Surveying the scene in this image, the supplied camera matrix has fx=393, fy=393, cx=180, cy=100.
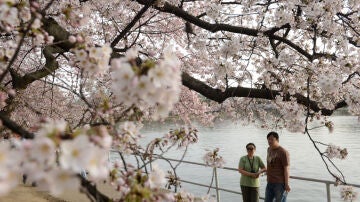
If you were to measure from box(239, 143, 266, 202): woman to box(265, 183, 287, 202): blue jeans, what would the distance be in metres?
0.39

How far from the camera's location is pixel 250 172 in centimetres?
602

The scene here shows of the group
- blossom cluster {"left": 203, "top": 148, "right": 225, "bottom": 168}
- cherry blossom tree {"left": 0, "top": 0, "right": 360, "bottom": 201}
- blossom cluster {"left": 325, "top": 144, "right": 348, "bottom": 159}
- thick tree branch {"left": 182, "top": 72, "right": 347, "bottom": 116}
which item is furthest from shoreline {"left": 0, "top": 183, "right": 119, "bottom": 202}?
blossom cluster {"left": 325, "top": 144, "right": 348, "bottom": 159}

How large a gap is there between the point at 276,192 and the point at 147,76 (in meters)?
4.56

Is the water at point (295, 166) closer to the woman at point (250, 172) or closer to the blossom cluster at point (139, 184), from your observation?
the woman at point (250, 172)

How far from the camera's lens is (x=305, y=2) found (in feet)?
14.9

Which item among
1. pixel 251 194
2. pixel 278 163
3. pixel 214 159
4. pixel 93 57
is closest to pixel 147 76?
pixel 93 57

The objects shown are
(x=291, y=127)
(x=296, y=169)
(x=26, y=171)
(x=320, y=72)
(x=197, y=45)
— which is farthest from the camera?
(x=296, y=169)

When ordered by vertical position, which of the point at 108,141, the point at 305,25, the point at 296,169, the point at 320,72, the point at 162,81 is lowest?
the point at 296,169

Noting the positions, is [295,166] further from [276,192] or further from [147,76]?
[147,76]

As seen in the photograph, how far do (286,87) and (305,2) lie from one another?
1007 millimetres

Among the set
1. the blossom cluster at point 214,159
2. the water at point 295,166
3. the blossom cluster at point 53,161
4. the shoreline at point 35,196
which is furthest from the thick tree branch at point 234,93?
the water at point 295,166

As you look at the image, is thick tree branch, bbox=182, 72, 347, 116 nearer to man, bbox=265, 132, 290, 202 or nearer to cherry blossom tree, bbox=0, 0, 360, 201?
cherry blossom tree, bbox=0, 0, 360, 201

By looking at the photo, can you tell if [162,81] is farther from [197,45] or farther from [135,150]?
[197,45]

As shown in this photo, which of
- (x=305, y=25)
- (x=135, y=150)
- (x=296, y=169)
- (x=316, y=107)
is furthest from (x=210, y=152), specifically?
(x=296, y=169)
